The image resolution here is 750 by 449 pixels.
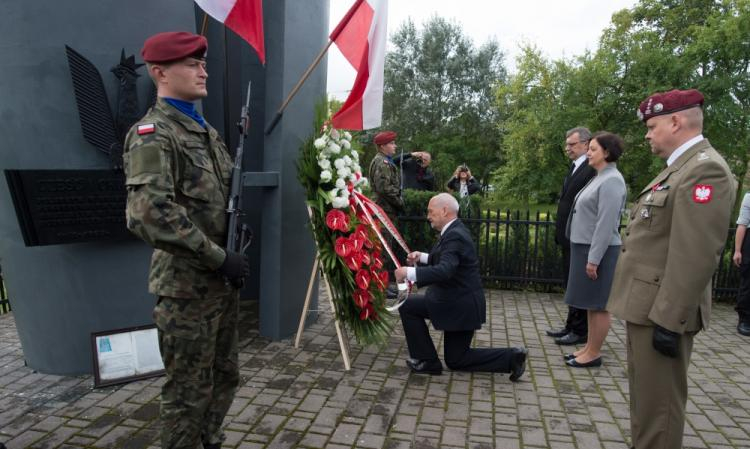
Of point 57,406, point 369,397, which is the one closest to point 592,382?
point 369,397

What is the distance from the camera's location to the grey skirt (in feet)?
15.2

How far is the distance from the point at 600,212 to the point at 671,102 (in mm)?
1989

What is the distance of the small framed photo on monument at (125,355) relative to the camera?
4113mm

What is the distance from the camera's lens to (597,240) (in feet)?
14.6

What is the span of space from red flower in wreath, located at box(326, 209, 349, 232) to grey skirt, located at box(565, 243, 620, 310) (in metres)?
2.24

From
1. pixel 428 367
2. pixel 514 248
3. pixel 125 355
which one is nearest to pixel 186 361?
pixel 125 355

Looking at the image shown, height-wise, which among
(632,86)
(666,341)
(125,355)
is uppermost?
(632,86)

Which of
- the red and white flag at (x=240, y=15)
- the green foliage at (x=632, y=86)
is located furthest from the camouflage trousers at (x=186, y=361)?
the green foliage at (x=632, y=86)

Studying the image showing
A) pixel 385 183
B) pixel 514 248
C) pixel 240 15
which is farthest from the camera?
pixel 514 248

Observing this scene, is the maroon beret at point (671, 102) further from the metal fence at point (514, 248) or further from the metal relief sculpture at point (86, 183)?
the metal fence at point (514, 248)

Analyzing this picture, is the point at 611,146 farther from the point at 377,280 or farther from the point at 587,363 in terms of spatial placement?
the point at 377,280

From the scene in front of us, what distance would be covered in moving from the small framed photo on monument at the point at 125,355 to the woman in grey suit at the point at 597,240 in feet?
12.6

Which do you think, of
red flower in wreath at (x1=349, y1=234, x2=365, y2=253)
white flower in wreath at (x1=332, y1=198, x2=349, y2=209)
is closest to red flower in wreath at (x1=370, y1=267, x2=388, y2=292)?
red flower in wreath at (x1=349, y1=234, x2=365, y2=253)

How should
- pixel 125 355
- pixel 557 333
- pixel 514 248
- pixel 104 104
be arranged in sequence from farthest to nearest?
pixel 514 248
pixel 557 333
pixel 125 355
pixel 104 104
